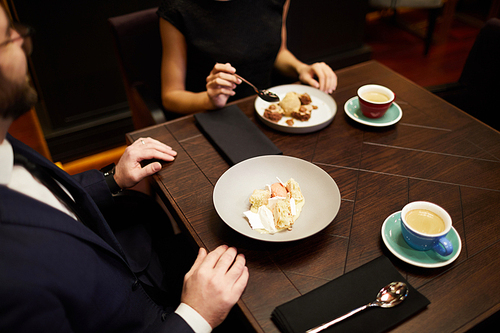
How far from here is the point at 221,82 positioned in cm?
131

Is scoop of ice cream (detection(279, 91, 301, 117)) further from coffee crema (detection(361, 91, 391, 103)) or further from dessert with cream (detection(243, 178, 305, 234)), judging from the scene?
dessert with cream (detection(243, 178, 305, 234))

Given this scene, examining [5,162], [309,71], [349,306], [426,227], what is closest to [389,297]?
[349,306]

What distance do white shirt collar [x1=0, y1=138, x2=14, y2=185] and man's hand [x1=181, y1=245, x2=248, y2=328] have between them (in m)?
0.46

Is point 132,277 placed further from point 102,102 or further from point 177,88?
point 102,102

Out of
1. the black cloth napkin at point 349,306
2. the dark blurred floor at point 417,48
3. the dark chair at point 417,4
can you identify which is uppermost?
the black cloth napkin at point 349,306

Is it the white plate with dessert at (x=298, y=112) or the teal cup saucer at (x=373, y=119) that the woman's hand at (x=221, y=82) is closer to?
the white plate with dessert at (x=298, y=112)

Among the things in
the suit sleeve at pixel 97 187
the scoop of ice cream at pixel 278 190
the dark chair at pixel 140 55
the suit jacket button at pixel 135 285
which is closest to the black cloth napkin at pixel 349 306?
the scoop of ice cream at pixel 278 190

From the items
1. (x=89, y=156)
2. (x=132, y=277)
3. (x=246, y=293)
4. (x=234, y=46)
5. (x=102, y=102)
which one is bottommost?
(x=89, y=156)

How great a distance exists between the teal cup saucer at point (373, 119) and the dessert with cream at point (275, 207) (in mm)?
477

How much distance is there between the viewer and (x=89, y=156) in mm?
2764

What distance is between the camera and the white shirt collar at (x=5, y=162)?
734mm

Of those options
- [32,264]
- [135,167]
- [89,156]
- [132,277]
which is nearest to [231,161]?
[135,167]

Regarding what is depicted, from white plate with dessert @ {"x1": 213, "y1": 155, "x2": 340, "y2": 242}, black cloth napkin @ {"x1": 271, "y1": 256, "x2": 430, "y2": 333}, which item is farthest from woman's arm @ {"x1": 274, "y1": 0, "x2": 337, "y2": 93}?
black cloth napkin @ {"x1": 271, "y1": 256, "x2": 430, "y2": 333}

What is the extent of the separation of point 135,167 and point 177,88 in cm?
59
